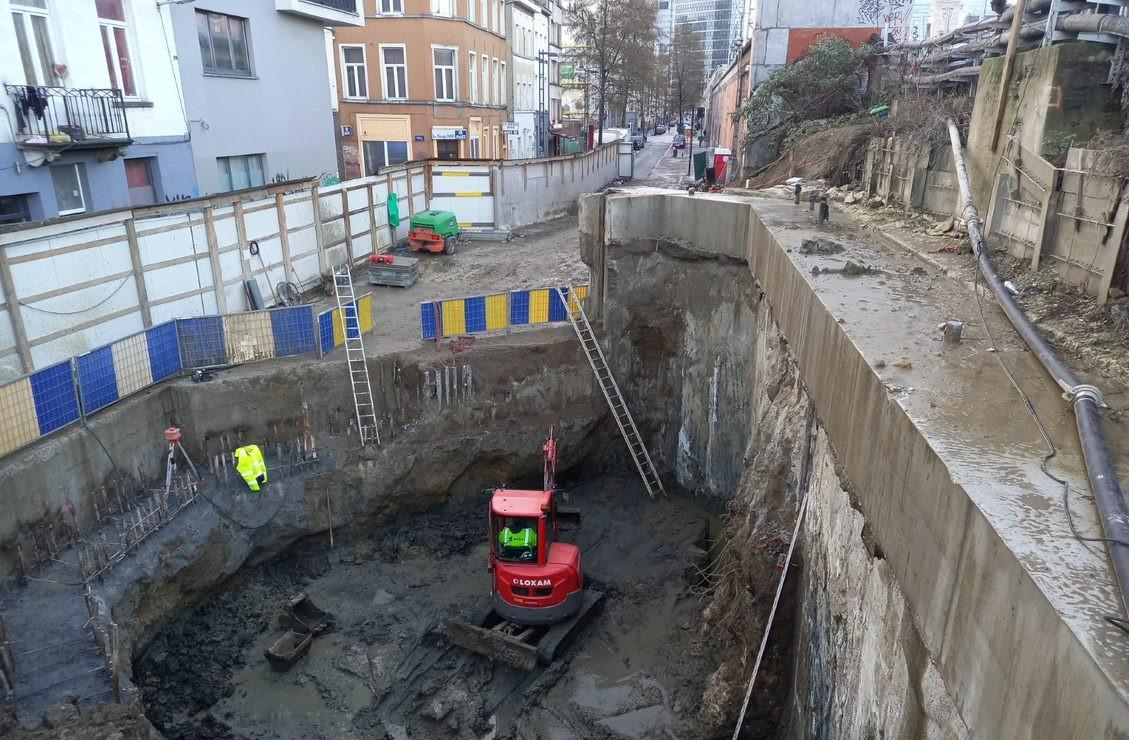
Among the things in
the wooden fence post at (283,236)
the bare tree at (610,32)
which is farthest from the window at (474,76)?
the wooden fence post at (283,236)

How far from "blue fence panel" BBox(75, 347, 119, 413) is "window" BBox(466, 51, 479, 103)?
24.6m

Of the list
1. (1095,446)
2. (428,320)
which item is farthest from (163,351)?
(1095,446)

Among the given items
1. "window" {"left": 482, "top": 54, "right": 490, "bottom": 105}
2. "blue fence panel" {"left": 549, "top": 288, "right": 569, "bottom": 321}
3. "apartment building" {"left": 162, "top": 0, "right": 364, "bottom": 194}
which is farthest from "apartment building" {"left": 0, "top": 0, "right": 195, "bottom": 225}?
"window" {"left": 482, "top": 54, "right": 490, "bottom": 105}

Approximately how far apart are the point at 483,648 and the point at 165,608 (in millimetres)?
4775

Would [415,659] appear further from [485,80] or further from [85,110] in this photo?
[485,80]

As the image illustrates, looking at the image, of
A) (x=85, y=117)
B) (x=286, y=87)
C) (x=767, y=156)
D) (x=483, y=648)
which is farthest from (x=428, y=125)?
(x=483, y=648)

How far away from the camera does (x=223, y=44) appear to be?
1791 centimetres

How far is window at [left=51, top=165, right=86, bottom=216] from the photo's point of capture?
536 inches

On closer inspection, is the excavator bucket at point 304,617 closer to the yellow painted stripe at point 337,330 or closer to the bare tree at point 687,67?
the yellow painted stripe at point 337,330

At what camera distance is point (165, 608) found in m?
11.0

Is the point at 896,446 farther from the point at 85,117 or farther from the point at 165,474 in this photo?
the point at 85,117

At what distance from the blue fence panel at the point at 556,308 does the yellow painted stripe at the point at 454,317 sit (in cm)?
200

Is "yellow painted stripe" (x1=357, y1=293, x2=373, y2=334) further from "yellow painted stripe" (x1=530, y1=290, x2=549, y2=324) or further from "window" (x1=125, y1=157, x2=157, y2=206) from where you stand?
"window" (x1=125, y1=157, x2=157, y2=206)

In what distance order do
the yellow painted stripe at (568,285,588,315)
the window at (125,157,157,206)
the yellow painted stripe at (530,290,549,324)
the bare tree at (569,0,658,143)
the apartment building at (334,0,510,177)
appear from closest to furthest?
the window at (125,157,157,206) → the yellow painted stripe at (530,290,549,324) → the yellow painted stripe at (568,285,588,315) → the apartment building at (334,0,510,177) → the bare tree at (569,0,658,143)
